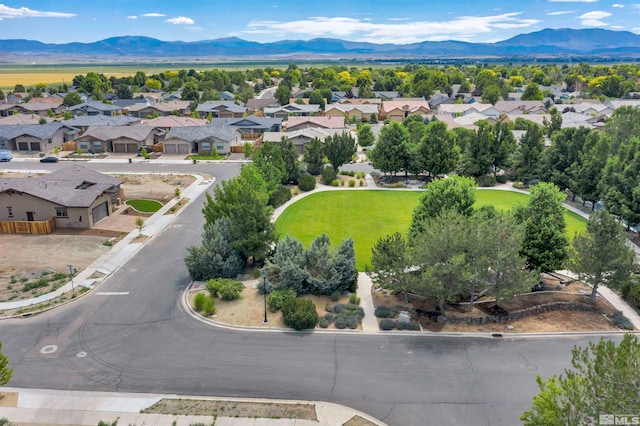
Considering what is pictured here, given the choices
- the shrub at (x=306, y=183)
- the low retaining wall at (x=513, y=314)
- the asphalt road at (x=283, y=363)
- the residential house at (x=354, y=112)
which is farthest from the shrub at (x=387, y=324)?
the residential house at (x=354, y=112)

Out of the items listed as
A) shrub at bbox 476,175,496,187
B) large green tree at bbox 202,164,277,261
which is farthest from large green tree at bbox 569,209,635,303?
shrub at bbox 476,175,496,187

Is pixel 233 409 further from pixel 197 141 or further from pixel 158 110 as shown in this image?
pixel 158 110

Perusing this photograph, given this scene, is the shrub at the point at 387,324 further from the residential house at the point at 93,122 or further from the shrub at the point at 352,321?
the residential house at the point at 93,122

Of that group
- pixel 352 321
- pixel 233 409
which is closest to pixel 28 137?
pixel 352 321

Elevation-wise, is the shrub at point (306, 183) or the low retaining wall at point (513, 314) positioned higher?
the shrub at point (306, 183)

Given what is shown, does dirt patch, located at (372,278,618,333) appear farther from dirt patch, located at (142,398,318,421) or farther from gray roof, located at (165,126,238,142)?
gray roof, located at (165,126,238,142)

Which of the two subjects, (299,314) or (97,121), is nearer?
(299,314)
